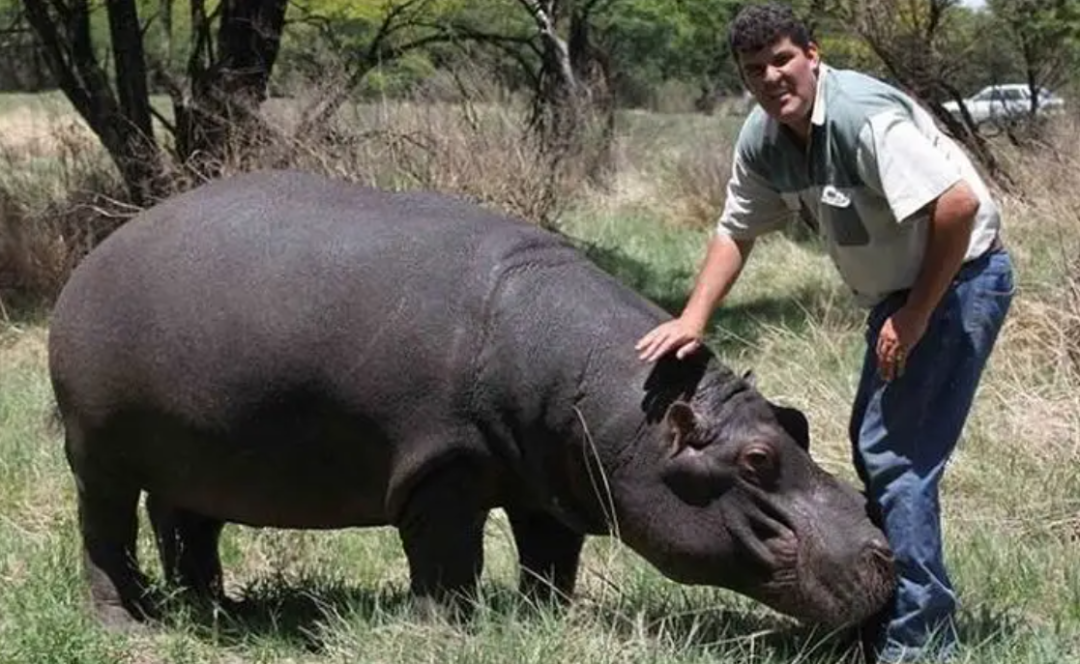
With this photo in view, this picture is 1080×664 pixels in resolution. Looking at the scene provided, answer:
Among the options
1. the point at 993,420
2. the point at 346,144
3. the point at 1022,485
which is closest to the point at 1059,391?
the point at 993,420

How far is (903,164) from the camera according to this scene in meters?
4.25

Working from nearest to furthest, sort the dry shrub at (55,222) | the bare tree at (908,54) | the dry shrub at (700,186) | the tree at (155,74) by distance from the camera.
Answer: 1. the tree at (155,74)
2. the dry shrub at (55,222)
3. the bare tree at (908,54)
4. the dry shrub at (700,186)

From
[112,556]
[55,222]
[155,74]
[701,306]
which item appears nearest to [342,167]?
[55,222]

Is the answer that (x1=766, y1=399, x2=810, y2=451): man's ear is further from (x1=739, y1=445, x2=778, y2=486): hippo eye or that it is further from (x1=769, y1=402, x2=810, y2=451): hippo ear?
(x1=739, y1=445, x2=778, y2=486): hippo eye

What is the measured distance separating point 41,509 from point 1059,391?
446 centimetres

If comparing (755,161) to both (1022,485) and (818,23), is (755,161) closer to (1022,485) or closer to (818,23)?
(1022,485)

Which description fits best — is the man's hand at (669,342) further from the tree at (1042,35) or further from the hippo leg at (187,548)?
the tree at (1042,35)

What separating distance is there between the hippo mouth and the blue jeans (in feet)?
0.50

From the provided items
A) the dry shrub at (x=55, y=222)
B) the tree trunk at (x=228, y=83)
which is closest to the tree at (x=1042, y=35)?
the tree trunk at (x=228, y=83)

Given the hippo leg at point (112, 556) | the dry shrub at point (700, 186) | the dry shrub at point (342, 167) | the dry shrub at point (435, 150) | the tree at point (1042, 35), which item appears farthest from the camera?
the tree at point (1042, 35)

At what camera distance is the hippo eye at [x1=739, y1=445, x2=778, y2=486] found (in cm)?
437

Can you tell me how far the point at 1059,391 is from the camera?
783 centimetres

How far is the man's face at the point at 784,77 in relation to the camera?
4.38 metres

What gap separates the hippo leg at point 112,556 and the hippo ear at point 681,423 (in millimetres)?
1736
